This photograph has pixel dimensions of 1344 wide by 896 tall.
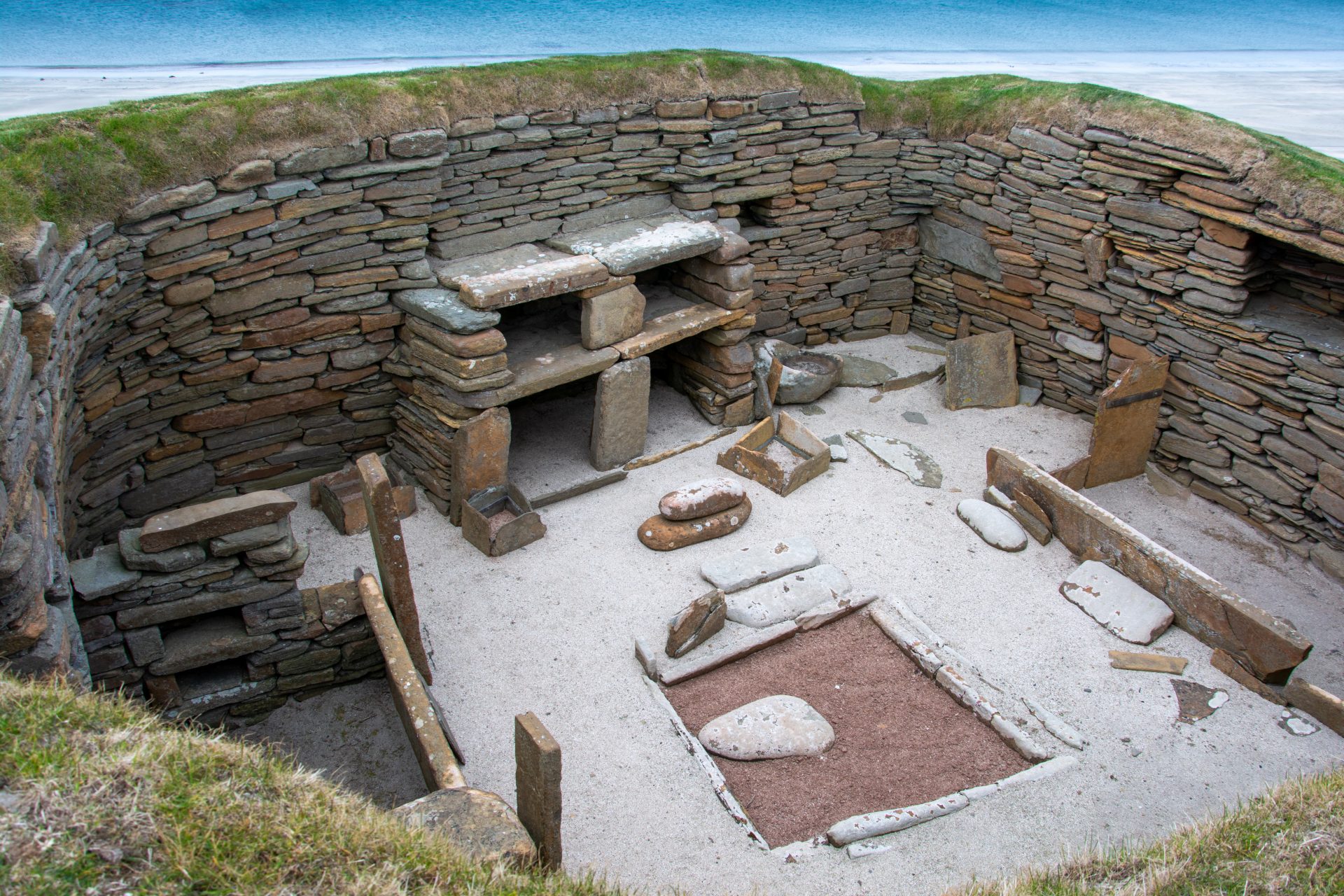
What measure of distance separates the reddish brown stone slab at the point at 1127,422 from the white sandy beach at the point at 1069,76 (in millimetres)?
3469

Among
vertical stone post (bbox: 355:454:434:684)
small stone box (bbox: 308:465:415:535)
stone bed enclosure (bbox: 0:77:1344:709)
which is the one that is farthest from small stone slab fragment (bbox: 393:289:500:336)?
vertical stone post (bbox: 355:454:434:684)

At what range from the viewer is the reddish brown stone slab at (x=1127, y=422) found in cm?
763

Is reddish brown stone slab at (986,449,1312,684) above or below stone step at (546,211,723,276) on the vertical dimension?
below

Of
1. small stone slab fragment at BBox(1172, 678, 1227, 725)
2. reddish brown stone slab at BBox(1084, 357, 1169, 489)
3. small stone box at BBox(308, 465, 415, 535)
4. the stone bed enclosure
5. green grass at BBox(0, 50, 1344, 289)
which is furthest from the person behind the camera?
reddish brown stone slab at BBox(1084, 357, 1169, 489)

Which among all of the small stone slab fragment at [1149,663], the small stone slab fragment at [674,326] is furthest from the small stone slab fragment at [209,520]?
the small stone slab fragment at [1149,663]

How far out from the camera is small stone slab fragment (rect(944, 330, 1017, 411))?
8891mm

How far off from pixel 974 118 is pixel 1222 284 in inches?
109

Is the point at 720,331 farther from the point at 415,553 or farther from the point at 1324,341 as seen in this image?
the point at 1324,341

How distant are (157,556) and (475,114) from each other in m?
4.02

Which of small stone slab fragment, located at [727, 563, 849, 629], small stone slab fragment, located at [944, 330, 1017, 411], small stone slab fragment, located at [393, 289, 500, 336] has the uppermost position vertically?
small stone slab fragment, located at [393, 289, 500, 336]

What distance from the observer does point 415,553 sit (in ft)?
22.6

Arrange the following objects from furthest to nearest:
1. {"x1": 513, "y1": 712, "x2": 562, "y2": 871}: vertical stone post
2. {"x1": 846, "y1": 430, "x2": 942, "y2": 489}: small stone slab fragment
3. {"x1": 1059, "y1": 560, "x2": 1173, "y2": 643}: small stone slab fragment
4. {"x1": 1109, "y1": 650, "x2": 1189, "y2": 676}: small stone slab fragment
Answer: {"x1": 846, "y1": 430, "x2": 942, "y2": 489}: small stone slab fragment < {"x1": 1059, "y1": 560, "x2": 1173, "y2": 643}: small stone slab fragment < {"x1": 1109, "y1": 650, "x2": 1189, "y2": 676}: small stone slab fragment < {"x1": 513, "y1": 712, "x2": 562, "y2": 871}: vertical stone post

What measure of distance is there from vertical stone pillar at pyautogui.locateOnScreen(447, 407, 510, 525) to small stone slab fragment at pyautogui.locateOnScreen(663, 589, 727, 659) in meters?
1.88

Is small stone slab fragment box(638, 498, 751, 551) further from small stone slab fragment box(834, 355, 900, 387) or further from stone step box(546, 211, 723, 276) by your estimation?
small stone slab fragment box(834, 355, 900, 387)
